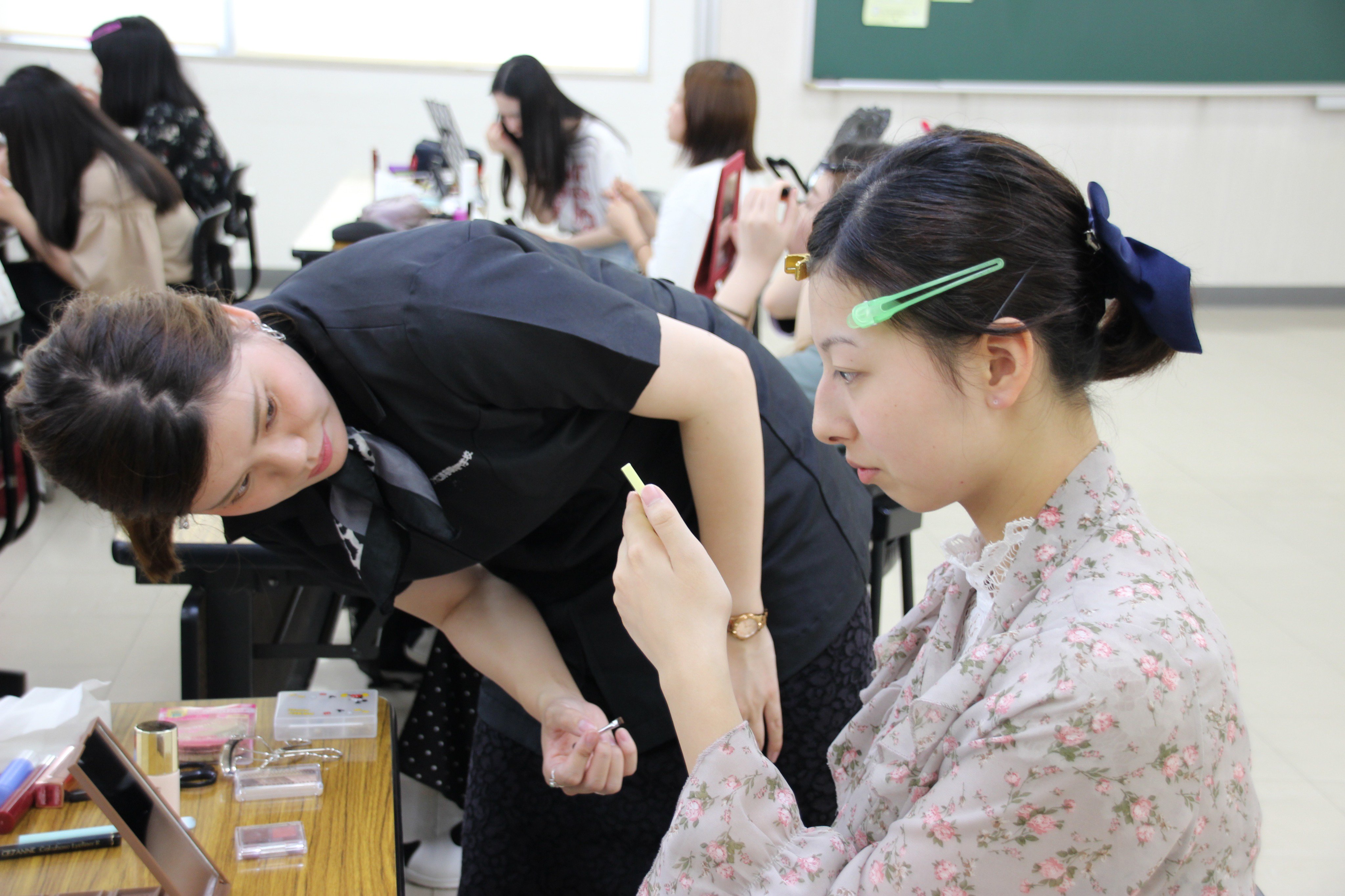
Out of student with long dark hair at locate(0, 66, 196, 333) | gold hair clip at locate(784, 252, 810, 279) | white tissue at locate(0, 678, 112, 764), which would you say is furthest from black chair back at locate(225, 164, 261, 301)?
gold hair clip at locate(784, 252, 810, 279)

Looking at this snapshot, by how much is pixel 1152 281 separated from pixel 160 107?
3869 mm

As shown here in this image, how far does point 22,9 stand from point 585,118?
335 cm

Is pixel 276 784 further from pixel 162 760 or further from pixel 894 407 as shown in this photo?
pixel 894 407

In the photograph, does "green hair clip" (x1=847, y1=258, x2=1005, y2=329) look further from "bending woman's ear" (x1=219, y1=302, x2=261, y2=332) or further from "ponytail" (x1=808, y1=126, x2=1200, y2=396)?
"bending woman's ear" (x1=219, y1=302, x2=261, y2=332)

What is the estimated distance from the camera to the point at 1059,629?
0.69 metres

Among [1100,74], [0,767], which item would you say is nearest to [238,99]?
[1100,74]

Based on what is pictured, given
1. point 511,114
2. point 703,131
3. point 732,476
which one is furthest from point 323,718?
point 511,114

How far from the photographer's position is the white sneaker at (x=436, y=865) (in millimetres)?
1902

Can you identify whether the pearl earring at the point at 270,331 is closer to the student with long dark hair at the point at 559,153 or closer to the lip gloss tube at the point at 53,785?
the lip gloss tube at the point at 53,785

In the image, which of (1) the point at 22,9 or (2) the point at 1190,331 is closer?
(2) the point at 1190,331

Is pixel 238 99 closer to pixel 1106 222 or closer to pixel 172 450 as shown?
pixel 172 450

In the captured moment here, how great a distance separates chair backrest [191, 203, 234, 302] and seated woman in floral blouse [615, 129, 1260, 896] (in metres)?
2.63

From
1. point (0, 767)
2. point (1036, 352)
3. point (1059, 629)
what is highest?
point (1036, 352)

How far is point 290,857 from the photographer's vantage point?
39.7 inches
